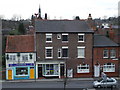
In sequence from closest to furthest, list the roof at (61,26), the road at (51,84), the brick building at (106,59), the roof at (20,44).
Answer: the road at (51,84), the roof at (20,44), the roof at (61,26), the brick building at (106,59)

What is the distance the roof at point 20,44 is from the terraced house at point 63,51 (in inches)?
58.0

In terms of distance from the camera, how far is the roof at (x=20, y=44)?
3489 cm

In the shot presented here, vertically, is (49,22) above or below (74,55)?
above

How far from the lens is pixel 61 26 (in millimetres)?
36094

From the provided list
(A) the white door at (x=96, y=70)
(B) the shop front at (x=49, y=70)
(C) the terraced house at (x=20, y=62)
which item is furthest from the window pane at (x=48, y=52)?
(A) the white door at (x=96, y=70)

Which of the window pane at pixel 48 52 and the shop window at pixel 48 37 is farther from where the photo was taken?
the window pane at pixel 48 52

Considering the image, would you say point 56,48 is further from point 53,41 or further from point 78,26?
point 78,26

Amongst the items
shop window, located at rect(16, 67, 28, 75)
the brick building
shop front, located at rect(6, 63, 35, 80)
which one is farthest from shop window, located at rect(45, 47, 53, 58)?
the brick building

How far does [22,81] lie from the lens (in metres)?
33.7

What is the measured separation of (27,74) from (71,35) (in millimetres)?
7970

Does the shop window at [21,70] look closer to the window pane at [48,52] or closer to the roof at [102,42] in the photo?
the window pane at [48,52]

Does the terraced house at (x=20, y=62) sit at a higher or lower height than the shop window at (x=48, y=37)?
lower

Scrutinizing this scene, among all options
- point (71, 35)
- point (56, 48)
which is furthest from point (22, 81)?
point (71, 35)

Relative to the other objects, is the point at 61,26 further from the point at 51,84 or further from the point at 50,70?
the point at 51,84
